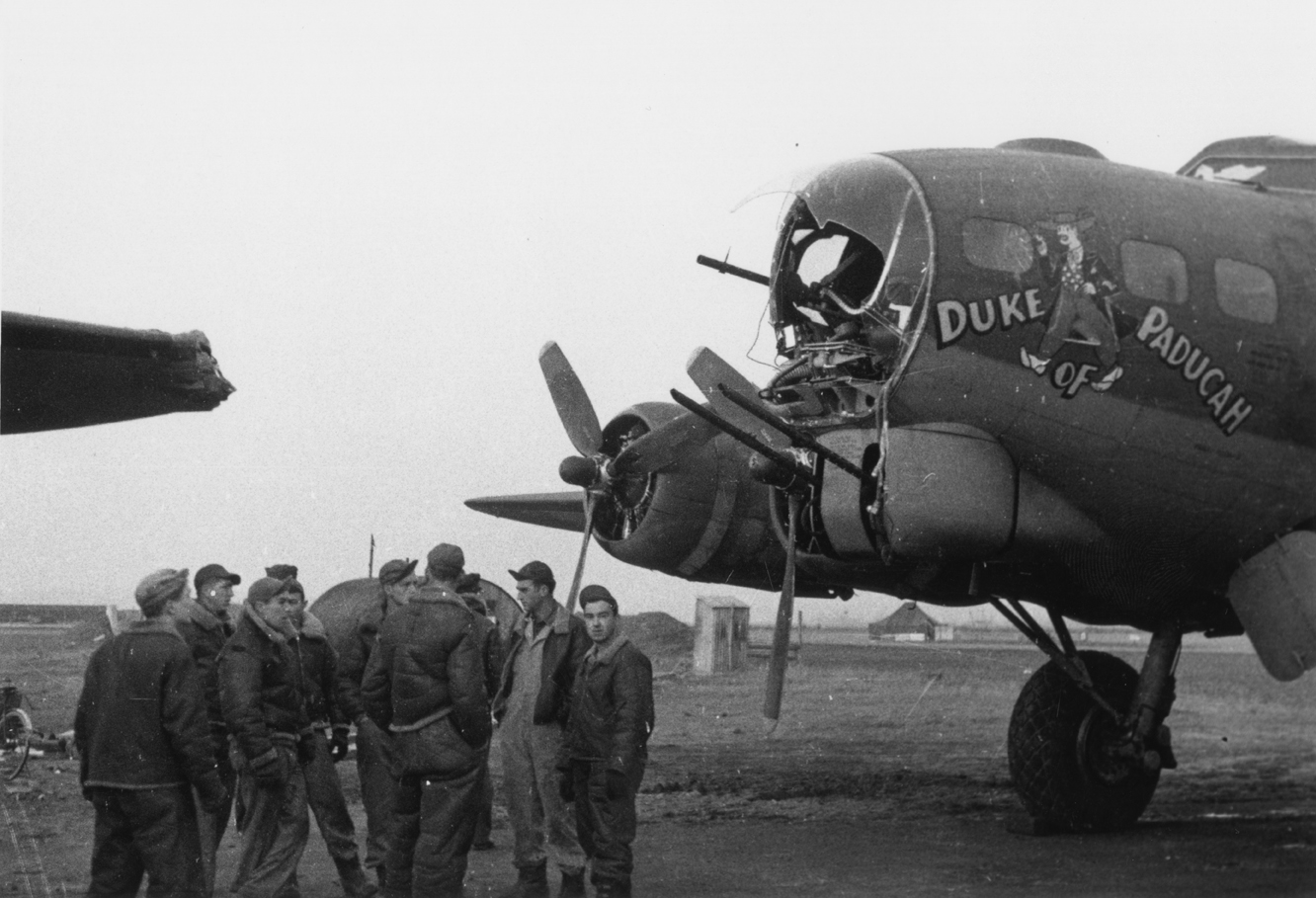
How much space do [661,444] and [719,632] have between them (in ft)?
49.4

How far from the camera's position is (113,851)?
6293 mm

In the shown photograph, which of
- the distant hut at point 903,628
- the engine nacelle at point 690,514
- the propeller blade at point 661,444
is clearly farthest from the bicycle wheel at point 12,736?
the distant hut at point 903,628

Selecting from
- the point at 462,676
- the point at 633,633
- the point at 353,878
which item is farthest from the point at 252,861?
the point at 633,633

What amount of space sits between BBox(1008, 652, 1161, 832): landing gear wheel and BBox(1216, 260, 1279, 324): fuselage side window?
9.63 ft

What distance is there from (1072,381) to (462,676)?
3.95 m

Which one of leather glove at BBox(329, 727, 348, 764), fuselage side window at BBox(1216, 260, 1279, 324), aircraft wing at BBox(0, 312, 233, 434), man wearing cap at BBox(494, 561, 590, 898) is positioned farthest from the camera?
fuselage side window at BBox(1216, 260, 1279, 324)

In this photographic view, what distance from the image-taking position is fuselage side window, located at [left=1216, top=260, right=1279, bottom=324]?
8.58 metres

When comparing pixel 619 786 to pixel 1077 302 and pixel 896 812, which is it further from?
pixel 896 812

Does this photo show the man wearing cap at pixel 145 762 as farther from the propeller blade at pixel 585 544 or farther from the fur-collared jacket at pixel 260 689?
the propeller blade at pixel 585 544

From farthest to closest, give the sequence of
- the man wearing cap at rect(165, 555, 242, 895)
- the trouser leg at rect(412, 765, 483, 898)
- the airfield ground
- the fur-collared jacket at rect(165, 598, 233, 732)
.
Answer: the airfield ground
the fur-collared jacket at rect(165, 598, 233, 732)
the man wearing cap at rect(165, 555, 242, 895)
the trouser leg at rect(412, 765, 483, 898)

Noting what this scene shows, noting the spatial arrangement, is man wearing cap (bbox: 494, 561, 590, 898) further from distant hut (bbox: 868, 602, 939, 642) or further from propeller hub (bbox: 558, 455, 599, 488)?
distant hut (bbox: 868, 602, 939, 642)

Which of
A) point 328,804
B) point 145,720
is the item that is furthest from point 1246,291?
point 145,720

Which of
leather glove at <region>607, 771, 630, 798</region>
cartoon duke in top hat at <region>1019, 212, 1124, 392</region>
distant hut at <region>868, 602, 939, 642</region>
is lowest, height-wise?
distant hut at <region>868, 602, 939, 642</region>

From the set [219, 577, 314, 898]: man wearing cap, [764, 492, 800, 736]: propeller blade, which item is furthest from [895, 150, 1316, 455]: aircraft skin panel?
[219, 577, 314, 898]: man wearing cap
